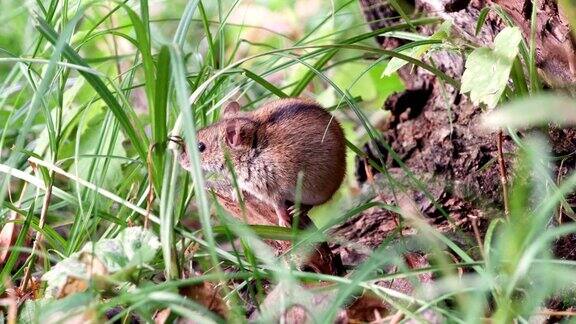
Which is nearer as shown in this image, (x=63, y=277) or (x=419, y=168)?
(x=63, y=277)

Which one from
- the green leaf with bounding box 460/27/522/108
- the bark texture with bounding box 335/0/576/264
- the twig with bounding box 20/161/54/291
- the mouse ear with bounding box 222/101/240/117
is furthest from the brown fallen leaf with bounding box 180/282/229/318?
the mouse ear with bounding box 222/101/240/117

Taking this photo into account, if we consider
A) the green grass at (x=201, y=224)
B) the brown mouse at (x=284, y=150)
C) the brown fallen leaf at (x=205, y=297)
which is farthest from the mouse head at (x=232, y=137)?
the brown fallen leaf at (x=205, y=297)

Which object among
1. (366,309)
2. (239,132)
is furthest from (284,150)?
(366,309)

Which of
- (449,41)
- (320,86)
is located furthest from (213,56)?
(320,86)

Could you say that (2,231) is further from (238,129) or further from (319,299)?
(319,299)

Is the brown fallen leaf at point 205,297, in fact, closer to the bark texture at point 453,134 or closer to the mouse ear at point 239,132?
the bark texture at point 453,134

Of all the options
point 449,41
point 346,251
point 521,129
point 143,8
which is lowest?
point 346,251

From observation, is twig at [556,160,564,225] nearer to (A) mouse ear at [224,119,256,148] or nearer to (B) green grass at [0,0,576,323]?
(B) green grass at [0,0,576,323]
